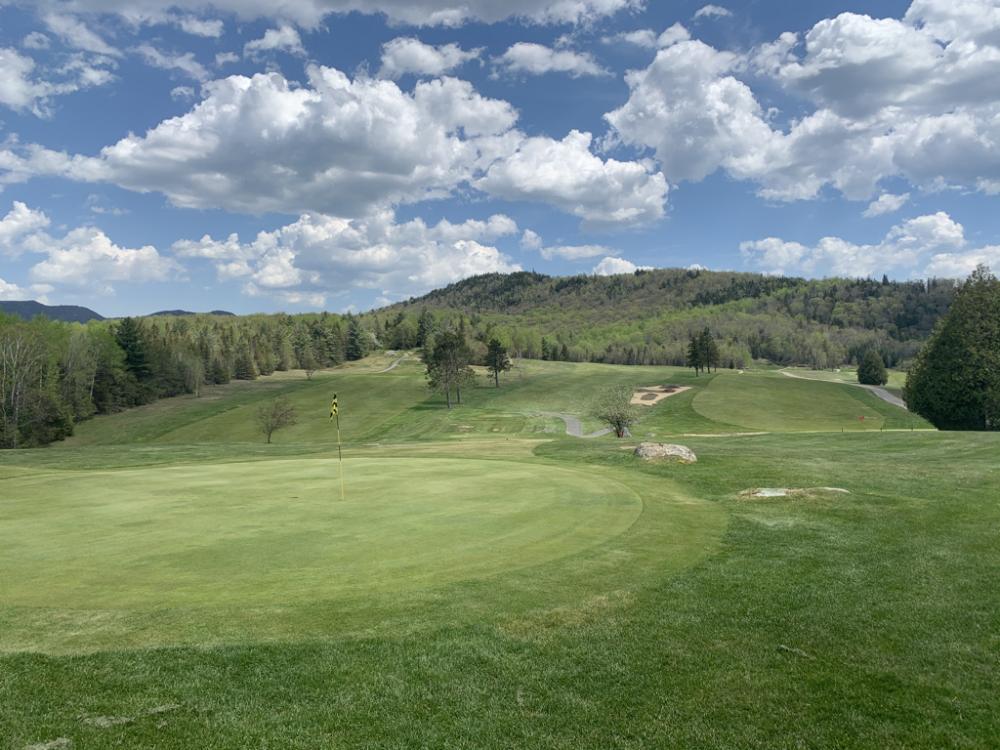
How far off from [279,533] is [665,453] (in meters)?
21.2

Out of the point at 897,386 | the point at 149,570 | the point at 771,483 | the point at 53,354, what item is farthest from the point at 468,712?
the point at 897,386

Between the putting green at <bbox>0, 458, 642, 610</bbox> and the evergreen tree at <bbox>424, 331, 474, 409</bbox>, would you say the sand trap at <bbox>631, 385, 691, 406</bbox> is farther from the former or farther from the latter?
the putting green at <bbox>0, 458, 642, 610</bbox>

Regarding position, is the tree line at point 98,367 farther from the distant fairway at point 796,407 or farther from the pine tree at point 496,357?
the distant fairway at point 796,407

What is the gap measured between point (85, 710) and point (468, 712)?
5240 millimetres

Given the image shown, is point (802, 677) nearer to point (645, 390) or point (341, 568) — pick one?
point (341, 568)

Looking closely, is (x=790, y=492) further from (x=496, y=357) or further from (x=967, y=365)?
(x=496, y=357)

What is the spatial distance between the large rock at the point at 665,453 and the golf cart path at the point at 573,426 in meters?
40.4

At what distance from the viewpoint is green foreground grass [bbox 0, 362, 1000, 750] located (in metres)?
7.90

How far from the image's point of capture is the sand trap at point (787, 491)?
22.0 m

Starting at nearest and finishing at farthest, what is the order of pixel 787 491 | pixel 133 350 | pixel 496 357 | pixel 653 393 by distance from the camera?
1. pixel 787 491
2. pixel 653 393
3. pixel 133 350
4. pixel 496 357

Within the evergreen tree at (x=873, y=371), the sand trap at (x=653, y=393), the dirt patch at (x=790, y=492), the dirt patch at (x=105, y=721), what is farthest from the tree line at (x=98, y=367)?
the evergreen tree at (x=873, y=371)

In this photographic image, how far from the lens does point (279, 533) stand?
17188mm

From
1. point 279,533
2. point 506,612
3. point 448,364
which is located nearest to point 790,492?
point 506,612

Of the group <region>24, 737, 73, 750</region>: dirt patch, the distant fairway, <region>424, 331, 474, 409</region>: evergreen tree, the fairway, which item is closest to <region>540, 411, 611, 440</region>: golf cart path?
<region>424, 331, 474, 409</region>: evergreen tree
